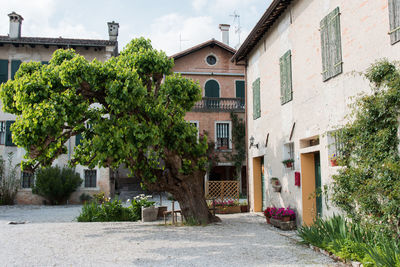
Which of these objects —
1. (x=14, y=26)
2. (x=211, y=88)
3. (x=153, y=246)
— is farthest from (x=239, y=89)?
(x=153, y=246)

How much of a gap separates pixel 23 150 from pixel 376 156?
1886 cm

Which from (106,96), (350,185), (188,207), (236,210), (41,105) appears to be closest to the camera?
(350,185)

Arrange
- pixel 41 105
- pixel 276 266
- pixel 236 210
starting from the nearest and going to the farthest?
pixel 276 266 < pixel 41 105 < pixel 236 210

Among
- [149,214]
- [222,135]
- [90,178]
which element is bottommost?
[149,214]

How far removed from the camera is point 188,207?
32.8 feet

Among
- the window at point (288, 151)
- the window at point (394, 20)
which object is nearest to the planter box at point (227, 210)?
the window at point (288, 151)

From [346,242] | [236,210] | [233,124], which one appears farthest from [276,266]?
[233,124]

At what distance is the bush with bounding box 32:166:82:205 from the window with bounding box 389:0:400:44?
55.2 ft

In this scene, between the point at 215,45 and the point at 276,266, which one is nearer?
the point at 276,266

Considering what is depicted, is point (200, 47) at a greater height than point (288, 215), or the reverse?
point (200, 47)

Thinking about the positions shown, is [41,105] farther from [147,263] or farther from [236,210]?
[236,210]

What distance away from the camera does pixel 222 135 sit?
21953 millimetres

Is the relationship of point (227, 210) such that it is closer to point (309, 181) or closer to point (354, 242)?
point (309, 181)

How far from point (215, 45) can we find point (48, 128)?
17056mm
